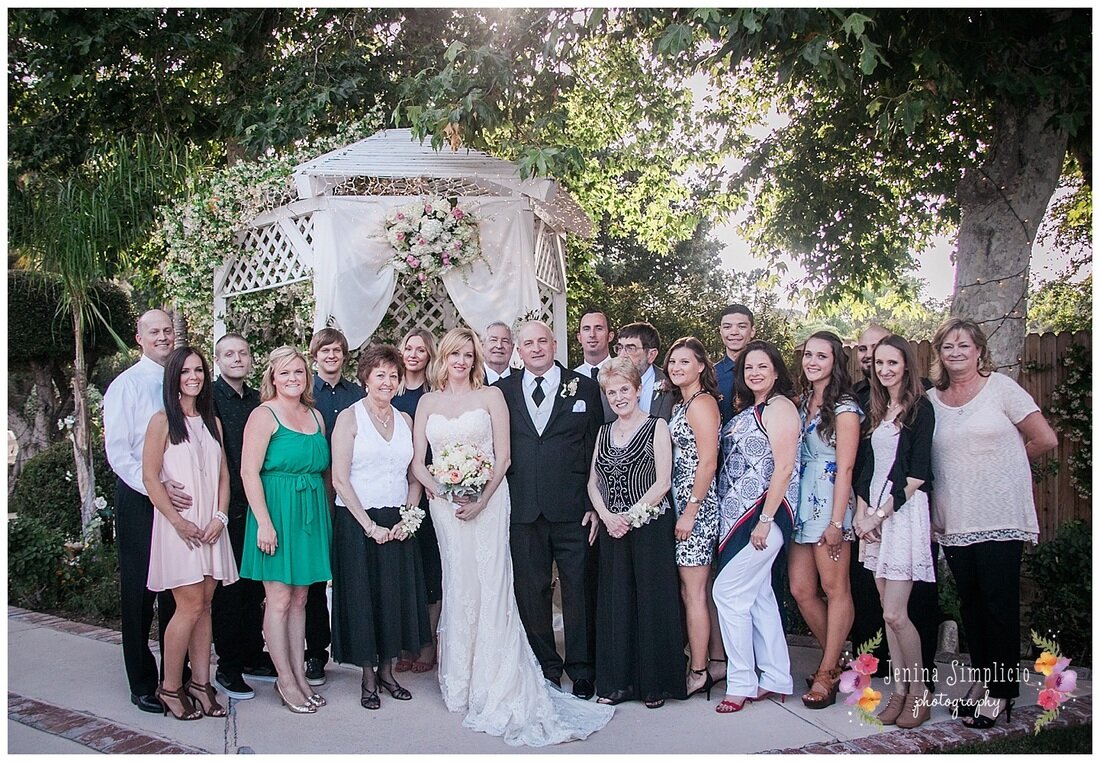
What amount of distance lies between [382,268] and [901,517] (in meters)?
4.52

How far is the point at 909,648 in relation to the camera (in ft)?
14.1

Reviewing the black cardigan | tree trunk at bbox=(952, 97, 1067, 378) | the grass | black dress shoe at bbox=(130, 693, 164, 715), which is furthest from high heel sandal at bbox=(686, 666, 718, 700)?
tree trunk at bbox=(952, 97, 1067, 378)

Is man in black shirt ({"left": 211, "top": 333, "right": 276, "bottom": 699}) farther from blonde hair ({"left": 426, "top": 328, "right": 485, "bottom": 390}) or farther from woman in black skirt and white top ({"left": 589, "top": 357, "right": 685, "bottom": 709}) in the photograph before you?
woman in black skirt and white top ({"left": 589, "top": 357, "right": 685, "bottom": 709})

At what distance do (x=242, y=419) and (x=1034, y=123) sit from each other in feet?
19.3

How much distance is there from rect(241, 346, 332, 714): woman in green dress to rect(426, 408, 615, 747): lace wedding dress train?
63 cm

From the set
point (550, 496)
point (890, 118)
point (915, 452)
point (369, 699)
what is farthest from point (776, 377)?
point (369, 699)

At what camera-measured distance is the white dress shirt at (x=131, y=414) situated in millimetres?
4430

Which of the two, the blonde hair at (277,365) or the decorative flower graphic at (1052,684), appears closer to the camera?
the decorative flower graphic at (1052,684)

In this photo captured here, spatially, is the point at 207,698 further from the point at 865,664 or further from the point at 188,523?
the point at 865,664

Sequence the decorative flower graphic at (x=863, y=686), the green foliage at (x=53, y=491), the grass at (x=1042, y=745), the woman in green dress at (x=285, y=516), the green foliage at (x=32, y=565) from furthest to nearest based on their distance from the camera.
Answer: the green foliage at (x=53, y=491) < the green foliage at (x=32, y=565) < the woman in green dress at (x=285, y=516) < the decorative flower graphic at (x=863, y=686) < the grass at (x=1042, y=745)

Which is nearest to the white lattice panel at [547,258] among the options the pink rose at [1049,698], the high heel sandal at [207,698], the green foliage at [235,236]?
the green foliage at [235,236]

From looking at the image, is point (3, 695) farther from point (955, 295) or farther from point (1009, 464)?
point (955, 295)

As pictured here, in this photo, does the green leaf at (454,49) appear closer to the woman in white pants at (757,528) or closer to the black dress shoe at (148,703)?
the woman in white pants at (757,528)

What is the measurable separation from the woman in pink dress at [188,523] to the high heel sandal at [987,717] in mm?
3584
